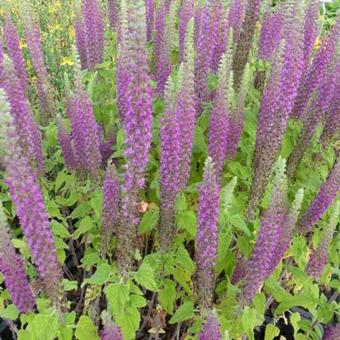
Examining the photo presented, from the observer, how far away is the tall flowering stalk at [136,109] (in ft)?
5.49

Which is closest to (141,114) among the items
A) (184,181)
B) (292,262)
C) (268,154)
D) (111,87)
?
(184,181)

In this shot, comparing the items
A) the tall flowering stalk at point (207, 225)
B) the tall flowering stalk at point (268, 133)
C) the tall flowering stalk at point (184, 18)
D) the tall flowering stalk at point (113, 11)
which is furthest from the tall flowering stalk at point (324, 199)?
the tall flowering stalk at point (113, 11)

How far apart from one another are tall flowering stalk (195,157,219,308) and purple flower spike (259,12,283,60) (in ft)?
5.57

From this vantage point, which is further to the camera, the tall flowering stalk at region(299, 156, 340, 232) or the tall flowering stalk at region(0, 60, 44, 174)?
the tall flowering stalk at region(299, 156, 340, 232)

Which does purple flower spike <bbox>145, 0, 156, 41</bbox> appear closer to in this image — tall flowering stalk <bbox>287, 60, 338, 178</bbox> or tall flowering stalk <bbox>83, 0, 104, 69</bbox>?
tall flowering stalk <bbox>83, 0, 104, 69</bbox>

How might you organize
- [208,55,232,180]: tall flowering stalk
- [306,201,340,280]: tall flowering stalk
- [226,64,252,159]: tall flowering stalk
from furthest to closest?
[226,64,252,159]: tall flowering stalk, [306,201,340,280]: tall flowering stalk, [208,55,232,180]: tall flowering stalk

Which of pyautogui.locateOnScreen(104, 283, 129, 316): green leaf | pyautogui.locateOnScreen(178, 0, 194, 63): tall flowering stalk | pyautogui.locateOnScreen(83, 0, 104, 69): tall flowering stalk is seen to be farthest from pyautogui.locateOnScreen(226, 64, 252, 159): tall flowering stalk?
pyautogui.locateOnScreen(83, 0, 104, 69): tall flowering stalk

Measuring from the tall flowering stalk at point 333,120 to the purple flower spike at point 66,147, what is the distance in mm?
1664

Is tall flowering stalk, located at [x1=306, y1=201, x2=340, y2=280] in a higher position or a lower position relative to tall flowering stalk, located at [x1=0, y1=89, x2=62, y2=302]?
lower

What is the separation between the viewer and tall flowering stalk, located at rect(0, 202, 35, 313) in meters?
2.04

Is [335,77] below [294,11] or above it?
below

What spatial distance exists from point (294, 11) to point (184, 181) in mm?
1074

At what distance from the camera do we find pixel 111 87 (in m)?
3.72

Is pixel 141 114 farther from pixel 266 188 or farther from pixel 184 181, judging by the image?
pixel 266 188
